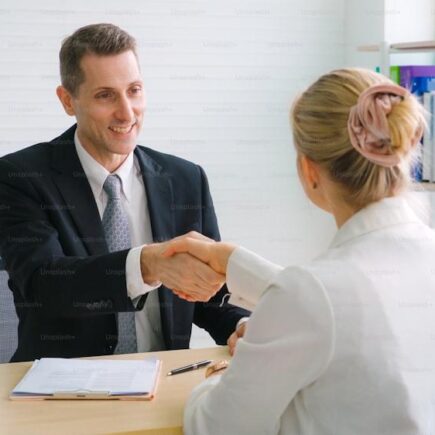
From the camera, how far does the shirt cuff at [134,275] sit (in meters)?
1.97

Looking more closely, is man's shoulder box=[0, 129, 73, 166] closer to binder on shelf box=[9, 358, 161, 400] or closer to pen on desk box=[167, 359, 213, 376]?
binder on shelf box=[9, 358, 161, 400]

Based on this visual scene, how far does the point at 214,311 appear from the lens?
7.50 feet

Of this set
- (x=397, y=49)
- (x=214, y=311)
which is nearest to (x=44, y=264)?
(x=214, y=311)

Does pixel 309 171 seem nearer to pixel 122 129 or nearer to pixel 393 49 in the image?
pixel 122 129

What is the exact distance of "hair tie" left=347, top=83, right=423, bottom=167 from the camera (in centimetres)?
126

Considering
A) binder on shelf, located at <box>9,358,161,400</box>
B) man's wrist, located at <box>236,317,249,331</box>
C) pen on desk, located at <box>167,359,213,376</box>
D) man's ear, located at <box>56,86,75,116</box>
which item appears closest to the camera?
binder on shelf, located at <box>9,358,161,400</box>

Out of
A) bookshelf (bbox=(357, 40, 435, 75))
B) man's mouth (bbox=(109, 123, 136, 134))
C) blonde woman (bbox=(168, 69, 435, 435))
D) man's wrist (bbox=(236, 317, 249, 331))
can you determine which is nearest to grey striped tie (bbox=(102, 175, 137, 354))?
man's mouth (bbox=(109, 123, 136, 134))

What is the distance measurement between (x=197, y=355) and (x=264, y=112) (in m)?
2.15

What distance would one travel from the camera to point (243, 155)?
3877 millimetres

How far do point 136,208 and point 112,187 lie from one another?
10 cm

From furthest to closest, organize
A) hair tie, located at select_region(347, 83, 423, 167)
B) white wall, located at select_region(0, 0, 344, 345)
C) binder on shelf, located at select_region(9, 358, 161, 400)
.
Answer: white wall, located at select_region(0, 0, 344, 345), binder on shelf, located at select_region(9, 358, 161, 400), hair tie, located at select_region(347, 83, 423, 167)

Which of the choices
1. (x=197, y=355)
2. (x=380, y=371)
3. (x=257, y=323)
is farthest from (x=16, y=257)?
(x=380, y=371)

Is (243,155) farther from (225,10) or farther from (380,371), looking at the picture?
(380,371)

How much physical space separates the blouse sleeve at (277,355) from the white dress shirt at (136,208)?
0.88m
